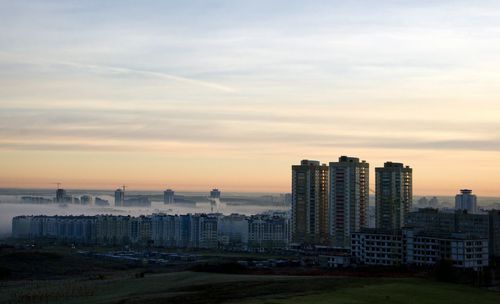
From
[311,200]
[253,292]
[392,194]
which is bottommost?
[253,292]

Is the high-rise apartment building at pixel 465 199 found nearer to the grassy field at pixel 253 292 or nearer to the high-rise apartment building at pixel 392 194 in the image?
the high-rise apartment building at pixel 392 194

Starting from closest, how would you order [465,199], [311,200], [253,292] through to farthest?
[253,292] < [311,200] < [465,199]

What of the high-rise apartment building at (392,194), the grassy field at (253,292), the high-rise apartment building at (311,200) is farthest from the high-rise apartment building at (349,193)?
the grassy field at (253,292)

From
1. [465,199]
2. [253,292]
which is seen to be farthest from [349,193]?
[253,292]

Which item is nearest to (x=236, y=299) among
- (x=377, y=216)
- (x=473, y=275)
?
(x=473, y=275)

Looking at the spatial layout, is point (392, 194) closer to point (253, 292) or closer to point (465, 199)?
point (465, 199)

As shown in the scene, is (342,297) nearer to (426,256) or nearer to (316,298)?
(316,298)

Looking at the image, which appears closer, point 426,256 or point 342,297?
point 342,297
